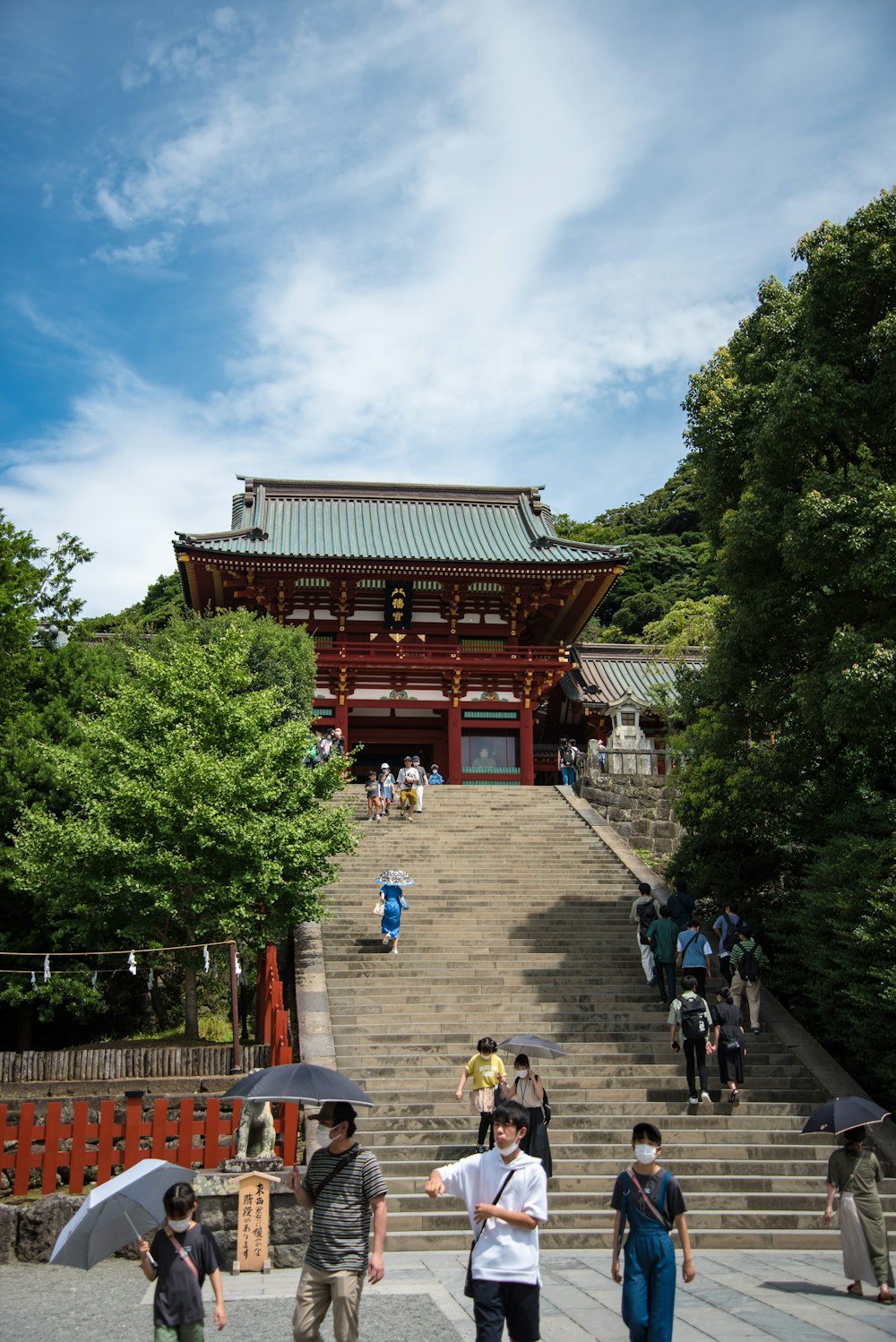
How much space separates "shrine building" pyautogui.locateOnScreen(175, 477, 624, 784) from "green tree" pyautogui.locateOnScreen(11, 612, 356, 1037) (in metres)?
13.6

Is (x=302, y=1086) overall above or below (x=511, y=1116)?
below

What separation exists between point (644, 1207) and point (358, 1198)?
1.45 metres

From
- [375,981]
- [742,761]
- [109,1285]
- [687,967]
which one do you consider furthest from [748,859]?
[109,1285]

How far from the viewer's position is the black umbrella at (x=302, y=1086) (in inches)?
277

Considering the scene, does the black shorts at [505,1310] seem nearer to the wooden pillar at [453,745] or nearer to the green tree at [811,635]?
the green tree at [811,635]

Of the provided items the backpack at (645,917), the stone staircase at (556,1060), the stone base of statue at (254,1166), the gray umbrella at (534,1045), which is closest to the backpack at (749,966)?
the stone staircase at (556,1060)

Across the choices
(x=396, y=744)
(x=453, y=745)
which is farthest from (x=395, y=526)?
(x=453, y=745)

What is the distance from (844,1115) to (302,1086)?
13.3 feet

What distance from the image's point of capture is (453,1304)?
750 cm

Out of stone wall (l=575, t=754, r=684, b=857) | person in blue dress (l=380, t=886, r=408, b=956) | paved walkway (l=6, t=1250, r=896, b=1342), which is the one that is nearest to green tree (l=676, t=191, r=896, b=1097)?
paved walkway (l=6, t=1250, r=896, b=1342)

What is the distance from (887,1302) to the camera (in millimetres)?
7711

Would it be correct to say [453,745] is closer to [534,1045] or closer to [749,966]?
[749,966]

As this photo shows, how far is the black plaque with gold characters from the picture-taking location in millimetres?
31562

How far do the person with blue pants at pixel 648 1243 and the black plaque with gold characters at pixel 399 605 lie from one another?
25957 millimetres
